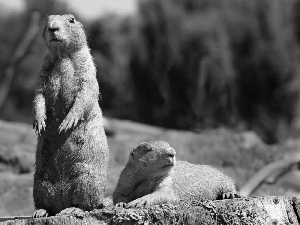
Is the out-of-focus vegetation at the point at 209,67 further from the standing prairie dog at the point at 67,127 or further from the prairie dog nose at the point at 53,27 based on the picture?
the prairie dog nose at the point at 53,27

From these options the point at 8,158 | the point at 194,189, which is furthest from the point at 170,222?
the point at 8,158

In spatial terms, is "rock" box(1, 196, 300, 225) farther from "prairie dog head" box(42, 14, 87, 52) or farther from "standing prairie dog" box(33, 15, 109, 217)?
"prairie dog head" box(42, 14, 87, 52)

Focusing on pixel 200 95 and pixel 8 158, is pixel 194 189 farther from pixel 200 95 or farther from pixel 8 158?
pixel 200 95

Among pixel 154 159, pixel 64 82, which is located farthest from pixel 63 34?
pixel 154 159

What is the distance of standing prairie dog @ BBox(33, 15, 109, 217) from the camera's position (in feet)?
25.0

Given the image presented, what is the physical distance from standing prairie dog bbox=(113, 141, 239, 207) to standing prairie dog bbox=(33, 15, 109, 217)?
0.87 feet

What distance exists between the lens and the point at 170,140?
17156mm

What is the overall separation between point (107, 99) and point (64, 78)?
46936 mm

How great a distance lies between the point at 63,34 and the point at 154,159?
5.00ft

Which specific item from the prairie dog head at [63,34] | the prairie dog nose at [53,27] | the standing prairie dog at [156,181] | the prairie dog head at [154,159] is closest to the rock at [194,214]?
the standing prairie dog at [156,181]

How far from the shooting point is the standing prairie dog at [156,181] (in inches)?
299

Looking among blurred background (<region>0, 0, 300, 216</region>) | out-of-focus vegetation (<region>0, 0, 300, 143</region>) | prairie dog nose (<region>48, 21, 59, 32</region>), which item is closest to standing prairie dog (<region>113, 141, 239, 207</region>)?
prairie dog nose (<region>48, 21, 59, 32</region>)

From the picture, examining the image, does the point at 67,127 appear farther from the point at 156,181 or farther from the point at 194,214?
the point at 194,214

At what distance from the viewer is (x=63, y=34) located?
782cm
